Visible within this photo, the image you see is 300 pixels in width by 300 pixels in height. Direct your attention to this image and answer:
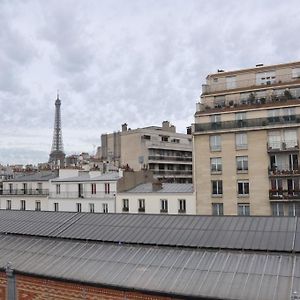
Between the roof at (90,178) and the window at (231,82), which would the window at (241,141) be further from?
the roof at (90,178)

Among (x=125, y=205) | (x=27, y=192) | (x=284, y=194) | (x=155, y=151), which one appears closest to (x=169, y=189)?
(x=125, y=205)

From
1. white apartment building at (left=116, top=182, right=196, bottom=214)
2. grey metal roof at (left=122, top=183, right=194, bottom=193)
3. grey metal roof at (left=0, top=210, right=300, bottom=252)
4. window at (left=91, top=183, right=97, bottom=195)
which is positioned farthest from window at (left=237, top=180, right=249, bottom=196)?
grey metal roof at (left=0, top=210, right=300, bottom=252)

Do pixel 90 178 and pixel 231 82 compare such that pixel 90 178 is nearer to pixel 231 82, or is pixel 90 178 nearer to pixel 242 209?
pixel 242 209

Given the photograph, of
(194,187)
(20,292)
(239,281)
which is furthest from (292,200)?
(20,292)

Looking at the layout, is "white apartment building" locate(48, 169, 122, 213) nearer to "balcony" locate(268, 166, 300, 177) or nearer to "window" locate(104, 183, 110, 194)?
"window" locate(104, 183, 110, 194)

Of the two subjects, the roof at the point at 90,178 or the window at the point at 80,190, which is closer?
the roof at the point at 90,178

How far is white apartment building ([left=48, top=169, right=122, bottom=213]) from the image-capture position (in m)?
47.5

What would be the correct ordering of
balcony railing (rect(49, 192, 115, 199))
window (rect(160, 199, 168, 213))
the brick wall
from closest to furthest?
the brick wall, window (rect(160, 199, 168, 213)), balcony railing (rect(49, 192, 115, 199))

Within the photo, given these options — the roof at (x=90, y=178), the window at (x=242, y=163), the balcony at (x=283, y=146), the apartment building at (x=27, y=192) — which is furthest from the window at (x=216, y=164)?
the apartment building at (x=27, y=192)

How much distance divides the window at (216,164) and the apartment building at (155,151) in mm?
28454

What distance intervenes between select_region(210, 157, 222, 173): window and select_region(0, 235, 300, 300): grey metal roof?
24.6m

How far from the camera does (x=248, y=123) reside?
4116 cm

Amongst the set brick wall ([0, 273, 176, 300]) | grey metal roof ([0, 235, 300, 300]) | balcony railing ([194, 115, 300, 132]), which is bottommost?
brick wall ([0, 273, 176, 300])

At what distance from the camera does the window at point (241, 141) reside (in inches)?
1619
